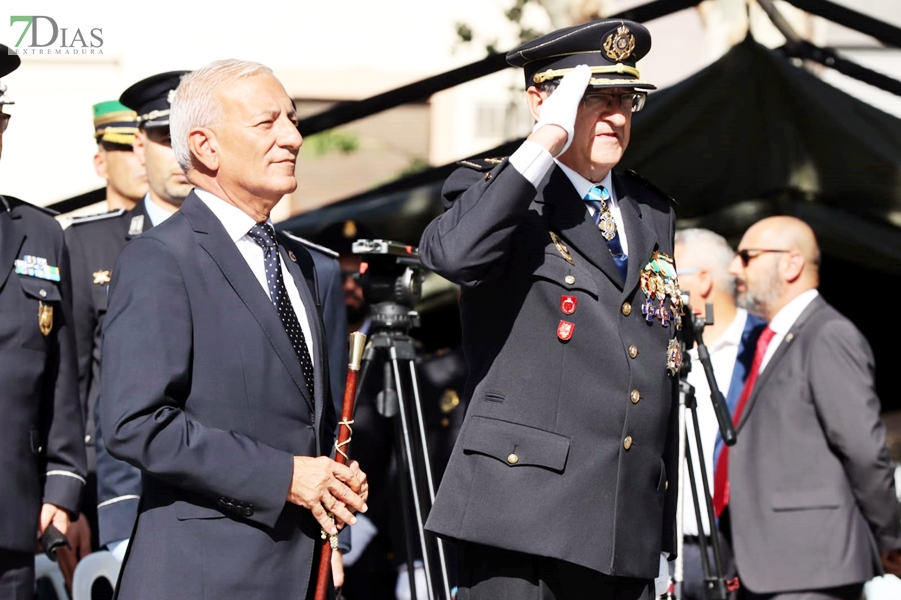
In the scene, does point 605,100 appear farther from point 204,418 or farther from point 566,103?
point 204,418

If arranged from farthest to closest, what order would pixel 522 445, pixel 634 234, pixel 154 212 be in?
pixel 154 212 < pixel 634 234 < pixel 522 445

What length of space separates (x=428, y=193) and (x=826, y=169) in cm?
175

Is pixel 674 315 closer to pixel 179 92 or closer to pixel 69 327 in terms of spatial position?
pixel 179 92

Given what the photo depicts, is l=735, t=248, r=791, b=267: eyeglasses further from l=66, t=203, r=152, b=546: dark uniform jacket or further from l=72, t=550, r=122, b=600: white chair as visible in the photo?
l=72, t=550, r=122, b=600: white chair

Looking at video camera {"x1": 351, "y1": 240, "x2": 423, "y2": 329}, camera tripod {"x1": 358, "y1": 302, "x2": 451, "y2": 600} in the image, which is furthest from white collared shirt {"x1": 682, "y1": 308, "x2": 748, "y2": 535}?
video camera {"x1": 351, "y1": 240, "x2": 423, "y2": 329}

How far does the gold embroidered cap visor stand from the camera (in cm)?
331

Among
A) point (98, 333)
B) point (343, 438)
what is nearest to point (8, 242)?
point (98, 333)

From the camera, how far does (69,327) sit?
4.05m

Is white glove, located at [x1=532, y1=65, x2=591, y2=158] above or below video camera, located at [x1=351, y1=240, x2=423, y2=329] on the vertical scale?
above

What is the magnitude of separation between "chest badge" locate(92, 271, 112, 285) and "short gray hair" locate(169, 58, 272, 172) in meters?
1.65

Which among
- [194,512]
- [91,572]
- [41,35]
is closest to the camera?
[194,512]

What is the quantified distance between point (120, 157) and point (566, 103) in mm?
2907

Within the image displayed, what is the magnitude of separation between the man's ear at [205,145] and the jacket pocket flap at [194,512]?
77cm

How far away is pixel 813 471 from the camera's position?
5.20 meters
